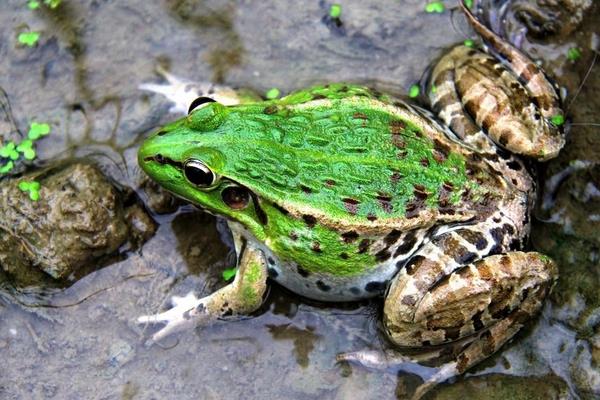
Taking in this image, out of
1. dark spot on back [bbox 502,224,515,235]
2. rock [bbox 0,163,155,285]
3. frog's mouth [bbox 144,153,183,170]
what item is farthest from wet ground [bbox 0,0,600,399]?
frog's mouth [bbox 144,153,183,170]

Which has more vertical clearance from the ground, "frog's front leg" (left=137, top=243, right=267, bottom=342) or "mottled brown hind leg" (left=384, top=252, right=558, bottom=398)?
"mottled brown hind leg" (left=384, top=252, right=558, bottom=398)

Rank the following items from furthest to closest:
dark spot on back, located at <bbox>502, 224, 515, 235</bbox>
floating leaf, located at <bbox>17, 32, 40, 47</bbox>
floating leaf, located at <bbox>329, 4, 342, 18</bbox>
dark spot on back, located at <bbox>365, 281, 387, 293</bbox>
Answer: floating leaf, located at <bbox>329, 4, 342, 18</bbox>, floating leaf, located at <bbox>17, 32, 40, 47</bbox>, dark spot on back, located at <bbox>365, 281, 387, 293</bbox>, dark spot on back, located at <bbox>502, 224, 515, 235</bbox>

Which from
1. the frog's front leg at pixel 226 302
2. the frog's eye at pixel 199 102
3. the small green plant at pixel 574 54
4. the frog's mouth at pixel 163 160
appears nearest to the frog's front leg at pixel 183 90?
the frog's eye at pixel 199 102

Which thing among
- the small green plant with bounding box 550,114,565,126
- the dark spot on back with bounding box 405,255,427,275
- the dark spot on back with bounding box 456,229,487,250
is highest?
the small green plant with bounding box 550,114,565,126

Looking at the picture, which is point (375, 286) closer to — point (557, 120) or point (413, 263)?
point (413, 263)

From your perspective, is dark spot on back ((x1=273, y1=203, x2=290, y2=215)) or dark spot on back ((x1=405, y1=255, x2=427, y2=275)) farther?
dark spot on back ((x1=405, y1=255, x2=427, y2=275))

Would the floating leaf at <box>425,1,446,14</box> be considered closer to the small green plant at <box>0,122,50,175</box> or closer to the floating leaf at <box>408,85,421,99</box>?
the floating leaf at <box>408,85,421,99</box>

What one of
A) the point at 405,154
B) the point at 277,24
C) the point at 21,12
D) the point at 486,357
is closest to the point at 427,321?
the point at 486,357
